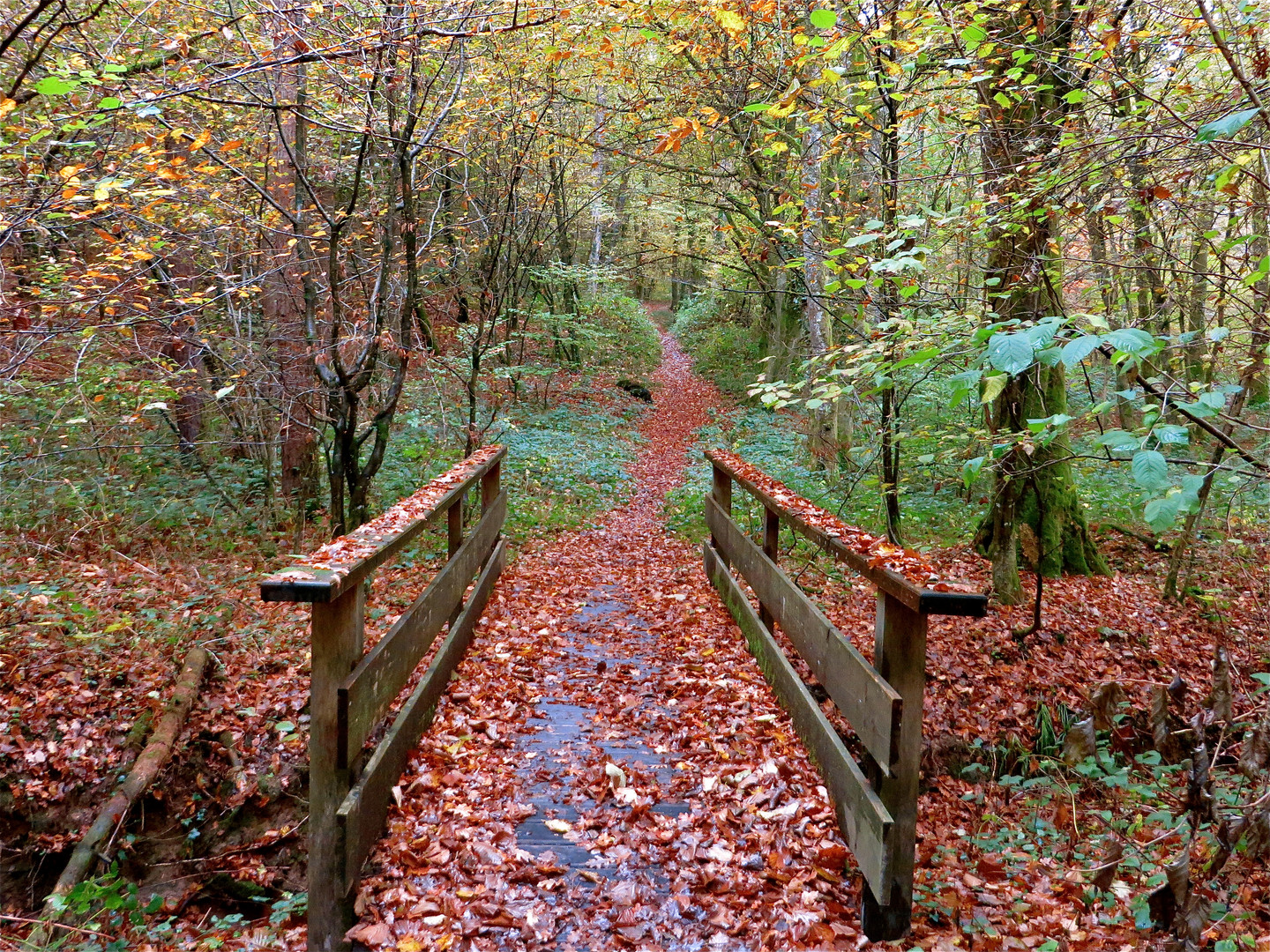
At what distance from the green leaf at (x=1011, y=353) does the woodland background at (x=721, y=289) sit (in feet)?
0.06

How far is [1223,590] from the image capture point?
7.18 metres

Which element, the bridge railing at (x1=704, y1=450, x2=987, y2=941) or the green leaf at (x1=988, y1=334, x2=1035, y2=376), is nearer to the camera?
the green leaf at (x1=988, y1=334, x2=1035, y2=376)

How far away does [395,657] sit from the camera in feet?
11.6

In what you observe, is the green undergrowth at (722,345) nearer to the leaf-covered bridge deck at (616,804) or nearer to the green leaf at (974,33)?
the leaf-covered bridge deck at (616,804)

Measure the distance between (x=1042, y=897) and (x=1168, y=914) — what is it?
113 centimetres

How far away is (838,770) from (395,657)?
2.12 metres

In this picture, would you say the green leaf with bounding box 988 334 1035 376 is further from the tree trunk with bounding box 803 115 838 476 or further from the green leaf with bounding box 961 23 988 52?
the tree trunk with bounding box 803 115 838 476

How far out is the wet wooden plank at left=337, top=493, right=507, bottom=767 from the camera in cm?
291

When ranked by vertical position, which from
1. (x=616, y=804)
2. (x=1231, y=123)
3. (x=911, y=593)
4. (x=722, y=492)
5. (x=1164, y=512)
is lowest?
(x=616, y=804)

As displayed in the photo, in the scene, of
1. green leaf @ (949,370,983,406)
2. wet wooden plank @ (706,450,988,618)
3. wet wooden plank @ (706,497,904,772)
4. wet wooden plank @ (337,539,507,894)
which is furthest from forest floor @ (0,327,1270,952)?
green leaf @ (949,370,983,406)

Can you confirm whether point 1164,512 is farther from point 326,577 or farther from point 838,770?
point 326,577

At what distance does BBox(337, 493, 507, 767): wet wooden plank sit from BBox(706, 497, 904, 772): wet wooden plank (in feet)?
6.78

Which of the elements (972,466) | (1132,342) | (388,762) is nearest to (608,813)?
(388,762)

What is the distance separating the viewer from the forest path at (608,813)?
9.59 feet
